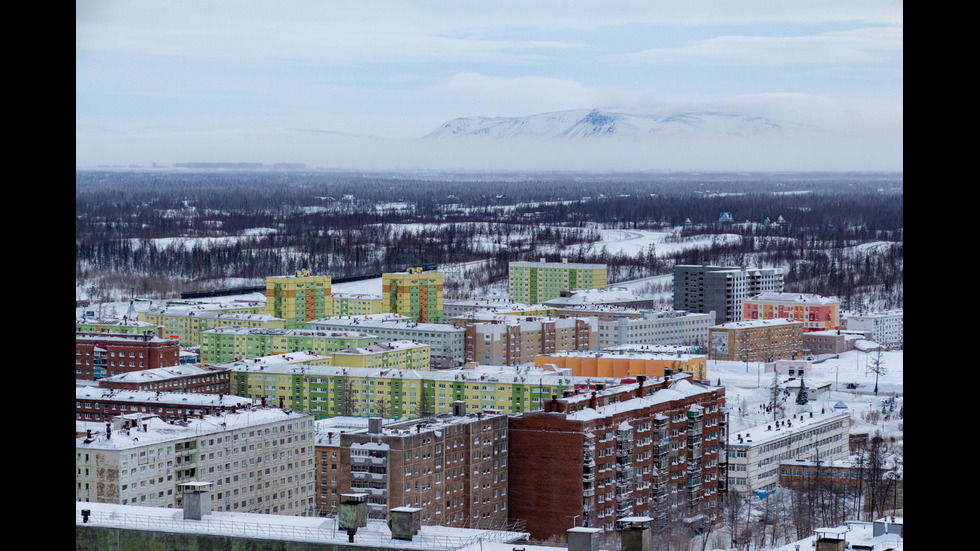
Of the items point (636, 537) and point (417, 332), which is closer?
point (636, 537)

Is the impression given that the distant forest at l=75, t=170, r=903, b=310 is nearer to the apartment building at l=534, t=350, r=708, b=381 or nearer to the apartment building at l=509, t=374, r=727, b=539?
the apartment building at l=534, t=350, r=708, b=381

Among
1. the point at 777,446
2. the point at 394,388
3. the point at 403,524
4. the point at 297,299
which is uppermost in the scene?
the point at 403,524

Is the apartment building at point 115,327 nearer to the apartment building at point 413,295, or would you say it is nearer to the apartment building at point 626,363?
the apartment building at point 413,295

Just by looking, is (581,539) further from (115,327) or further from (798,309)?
(798,309)

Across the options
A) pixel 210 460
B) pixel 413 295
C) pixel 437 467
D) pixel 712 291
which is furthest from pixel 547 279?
pixel 437 467

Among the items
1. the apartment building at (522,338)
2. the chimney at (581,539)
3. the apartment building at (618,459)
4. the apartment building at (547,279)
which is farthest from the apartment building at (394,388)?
the apartment building at (547,279)

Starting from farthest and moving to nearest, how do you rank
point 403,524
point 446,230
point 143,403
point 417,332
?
point 446,230 → point 417,332 → point 143,403 → point 403,524
